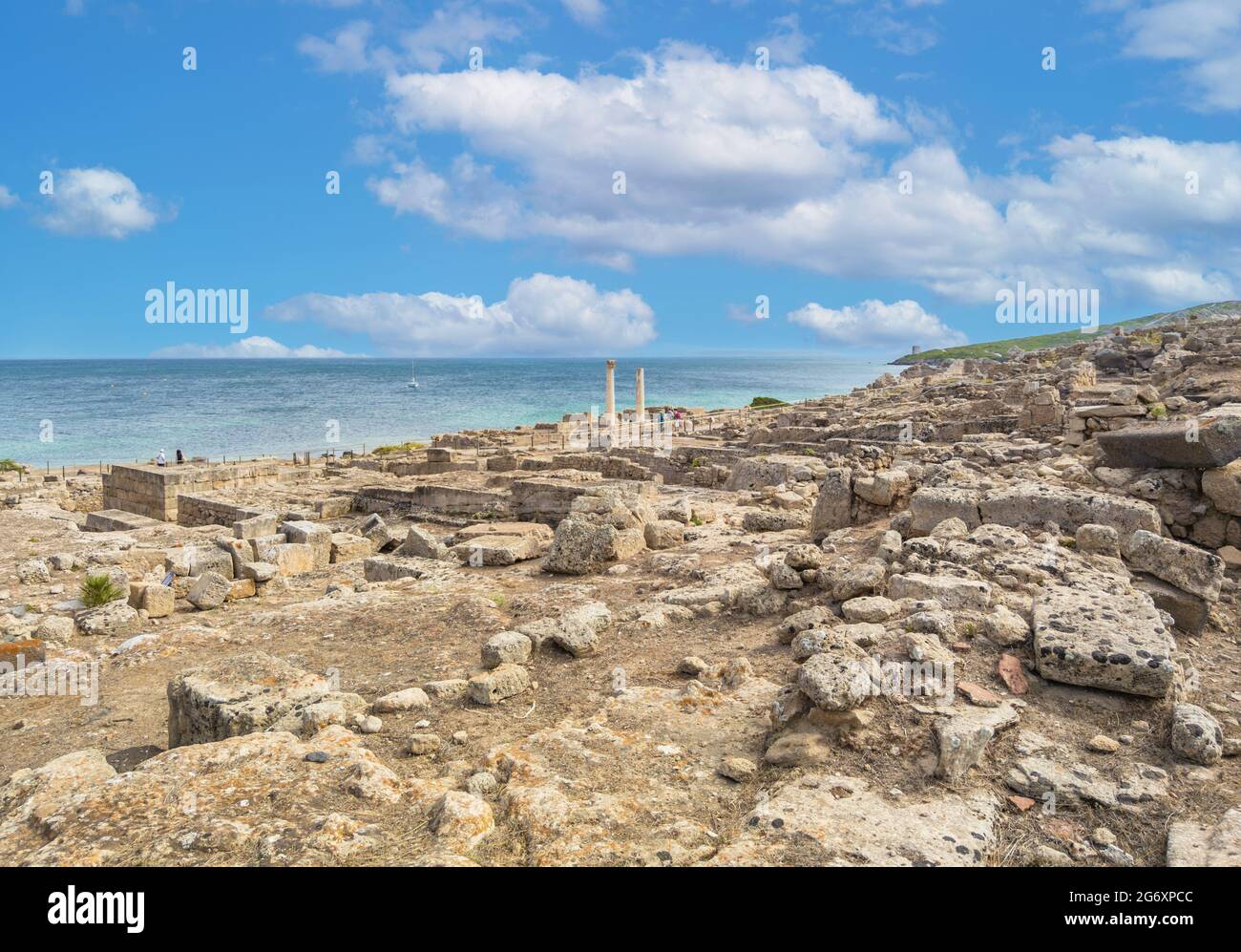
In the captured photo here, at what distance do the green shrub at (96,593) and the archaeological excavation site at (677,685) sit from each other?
35mm

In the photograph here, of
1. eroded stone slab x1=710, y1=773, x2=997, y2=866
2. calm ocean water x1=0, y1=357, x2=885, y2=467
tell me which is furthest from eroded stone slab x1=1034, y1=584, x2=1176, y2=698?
calm ocean water x1=0, y1=357, x2=885, y2=467

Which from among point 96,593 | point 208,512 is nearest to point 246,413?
point 208,512

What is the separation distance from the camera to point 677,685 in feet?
17.8

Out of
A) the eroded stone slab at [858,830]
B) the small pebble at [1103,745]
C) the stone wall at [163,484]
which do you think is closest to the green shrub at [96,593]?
the eroded stone slab at [858,830]

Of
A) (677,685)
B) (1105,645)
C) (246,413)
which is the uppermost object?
(246,413)

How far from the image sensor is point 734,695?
5.12 m

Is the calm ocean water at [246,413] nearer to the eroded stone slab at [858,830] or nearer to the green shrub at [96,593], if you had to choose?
the green shrub at [96,593]

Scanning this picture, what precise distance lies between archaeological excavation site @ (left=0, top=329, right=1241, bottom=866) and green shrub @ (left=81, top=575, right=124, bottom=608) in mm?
35

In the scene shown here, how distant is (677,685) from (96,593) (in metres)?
7.11

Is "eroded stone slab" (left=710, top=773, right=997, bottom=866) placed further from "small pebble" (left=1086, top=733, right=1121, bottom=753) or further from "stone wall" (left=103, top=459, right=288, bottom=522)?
"stone wall" (left=103, top=459, right=288, bottom=522)

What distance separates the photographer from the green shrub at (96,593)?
8602mm

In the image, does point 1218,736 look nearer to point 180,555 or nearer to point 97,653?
point 97,653

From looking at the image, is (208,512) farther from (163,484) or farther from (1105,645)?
(1105,645)

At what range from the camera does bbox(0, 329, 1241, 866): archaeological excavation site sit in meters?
3.38
